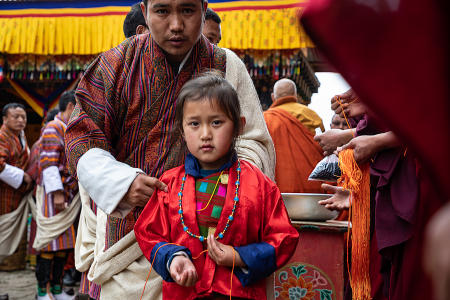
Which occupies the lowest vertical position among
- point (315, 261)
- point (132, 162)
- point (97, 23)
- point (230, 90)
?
point (315, 261)

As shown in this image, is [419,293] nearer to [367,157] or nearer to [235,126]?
[235,126]

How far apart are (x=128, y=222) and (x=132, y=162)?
22 centimetres

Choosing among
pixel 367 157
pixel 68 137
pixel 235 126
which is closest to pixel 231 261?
pixel 235 126

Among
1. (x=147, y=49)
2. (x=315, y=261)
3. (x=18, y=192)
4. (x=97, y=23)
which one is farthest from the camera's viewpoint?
(x=97, y=23)

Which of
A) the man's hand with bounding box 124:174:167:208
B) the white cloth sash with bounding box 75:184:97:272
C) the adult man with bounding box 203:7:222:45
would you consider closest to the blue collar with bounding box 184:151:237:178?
the man's hand with bounding box 124:174:167:208

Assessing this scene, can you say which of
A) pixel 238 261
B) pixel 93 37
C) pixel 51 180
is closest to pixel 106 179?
pixel 238 261

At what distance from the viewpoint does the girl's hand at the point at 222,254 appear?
1.51 meters

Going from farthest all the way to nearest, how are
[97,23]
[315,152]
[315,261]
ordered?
[97,23], [315,152], [315,261]

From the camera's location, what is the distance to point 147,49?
194cm

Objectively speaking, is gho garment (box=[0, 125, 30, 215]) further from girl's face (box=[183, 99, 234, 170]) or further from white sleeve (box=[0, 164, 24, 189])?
girl's face (box=[183, 99, 234, 170])

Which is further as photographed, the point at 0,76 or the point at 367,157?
the point at 0,76

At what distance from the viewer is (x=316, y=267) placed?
300cm

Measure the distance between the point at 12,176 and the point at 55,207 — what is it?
769 millimetres

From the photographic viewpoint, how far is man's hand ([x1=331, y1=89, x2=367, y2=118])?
231 centimetres
